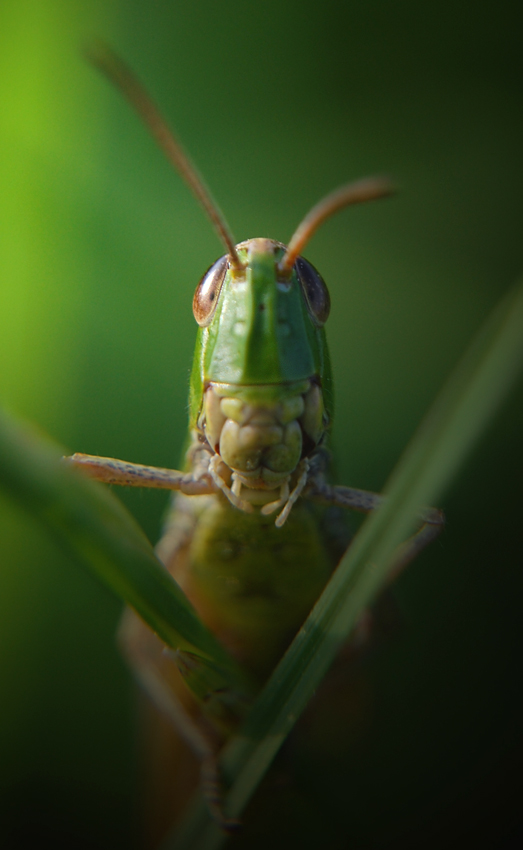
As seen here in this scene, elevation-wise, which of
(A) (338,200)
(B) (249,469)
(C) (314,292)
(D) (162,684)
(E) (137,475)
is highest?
(A) (338,200)

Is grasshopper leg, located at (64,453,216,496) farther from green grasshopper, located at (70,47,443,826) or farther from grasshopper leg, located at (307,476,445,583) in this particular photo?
grasshopper leg, located at (307,476,445,583)

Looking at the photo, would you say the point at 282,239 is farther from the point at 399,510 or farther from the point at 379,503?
the point at 399,510

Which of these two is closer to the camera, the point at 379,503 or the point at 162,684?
the point at 379,503

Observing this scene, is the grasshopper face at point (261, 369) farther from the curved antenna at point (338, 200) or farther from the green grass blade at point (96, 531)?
the green grass blade at point (96, 531)

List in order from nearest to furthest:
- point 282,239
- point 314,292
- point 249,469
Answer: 1. point 249,469
2. point 314,292
3. point 282,239

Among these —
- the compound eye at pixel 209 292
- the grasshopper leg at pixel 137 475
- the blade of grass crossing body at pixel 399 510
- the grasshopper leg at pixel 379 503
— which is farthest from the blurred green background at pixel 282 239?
the blade of grass crossing body at pixel 399 510

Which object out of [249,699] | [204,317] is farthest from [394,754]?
[204,317]

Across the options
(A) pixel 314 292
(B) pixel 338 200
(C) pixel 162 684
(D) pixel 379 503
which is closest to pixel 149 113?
(B) pixel 338 200

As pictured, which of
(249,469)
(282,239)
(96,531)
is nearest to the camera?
(96,531)
